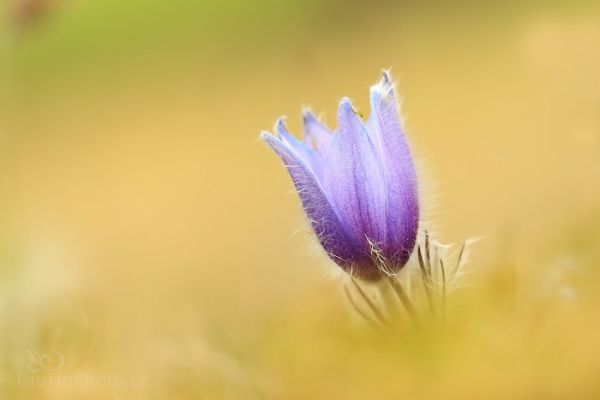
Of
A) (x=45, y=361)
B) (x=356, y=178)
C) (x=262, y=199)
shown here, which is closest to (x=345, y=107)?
(x=356, y=178)

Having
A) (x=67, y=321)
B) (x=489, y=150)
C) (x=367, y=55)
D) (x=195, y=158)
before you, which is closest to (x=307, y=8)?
(x=367, y=55)

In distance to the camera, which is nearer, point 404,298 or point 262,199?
point 404,298

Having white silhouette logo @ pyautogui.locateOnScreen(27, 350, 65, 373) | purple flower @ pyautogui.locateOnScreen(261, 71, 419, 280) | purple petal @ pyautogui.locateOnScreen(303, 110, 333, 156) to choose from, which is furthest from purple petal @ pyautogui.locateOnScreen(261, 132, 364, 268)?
white silhouette logo @ pyautogui.locateOnScreen(27, 350, 65, 373)

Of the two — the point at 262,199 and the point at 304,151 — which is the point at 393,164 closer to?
the point at 304,151

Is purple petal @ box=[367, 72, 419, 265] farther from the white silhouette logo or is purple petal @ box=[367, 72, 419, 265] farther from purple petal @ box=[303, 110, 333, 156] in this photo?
the white silhouette logo

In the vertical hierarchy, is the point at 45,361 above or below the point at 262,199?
below

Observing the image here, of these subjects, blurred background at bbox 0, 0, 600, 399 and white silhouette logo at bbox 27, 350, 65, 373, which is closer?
blurred background at bbox 0, 0, 600, 399

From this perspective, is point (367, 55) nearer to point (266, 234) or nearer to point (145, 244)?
point (145, 244)

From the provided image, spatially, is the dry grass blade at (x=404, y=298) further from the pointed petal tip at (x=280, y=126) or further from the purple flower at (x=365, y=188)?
the pointed petal tip at (x=280, y=126)
